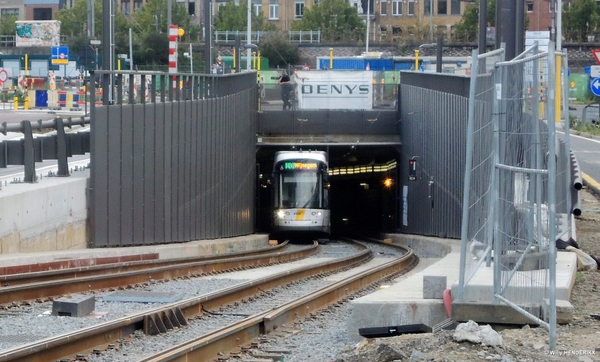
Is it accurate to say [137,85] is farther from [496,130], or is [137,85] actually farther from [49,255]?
[496,130]

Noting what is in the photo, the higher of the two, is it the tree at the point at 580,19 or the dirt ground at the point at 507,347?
the tree at the point at 580,19

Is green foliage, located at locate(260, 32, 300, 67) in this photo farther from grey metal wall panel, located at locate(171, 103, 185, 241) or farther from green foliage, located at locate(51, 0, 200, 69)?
grey metal wall panel, located at locate(171, 103, 185, 241)

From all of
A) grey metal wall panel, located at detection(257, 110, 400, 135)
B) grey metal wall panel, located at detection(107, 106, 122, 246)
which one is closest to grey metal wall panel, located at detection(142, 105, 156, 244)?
grey metal wall panel, located at detection(107, 106, 122, 246)

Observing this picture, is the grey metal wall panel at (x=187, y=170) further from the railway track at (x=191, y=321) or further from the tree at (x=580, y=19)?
the tree at (x=580, y=19)

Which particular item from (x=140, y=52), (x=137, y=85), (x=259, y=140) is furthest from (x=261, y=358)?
(x=140, y=52)

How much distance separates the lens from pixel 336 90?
41.7 m

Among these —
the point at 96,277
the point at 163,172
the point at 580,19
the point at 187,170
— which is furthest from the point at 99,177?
the point at 580,19

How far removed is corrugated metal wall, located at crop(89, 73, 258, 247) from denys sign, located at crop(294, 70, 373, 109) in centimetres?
826

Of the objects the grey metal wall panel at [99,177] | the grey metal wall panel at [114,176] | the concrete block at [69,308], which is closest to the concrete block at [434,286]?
the concrete block at [69,308]

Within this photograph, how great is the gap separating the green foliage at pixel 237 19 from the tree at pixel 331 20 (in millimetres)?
3673

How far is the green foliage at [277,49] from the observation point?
84.2 metres

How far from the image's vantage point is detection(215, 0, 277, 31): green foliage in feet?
292

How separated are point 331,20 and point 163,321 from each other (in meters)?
83.4

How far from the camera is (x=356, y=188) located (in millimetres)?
59188
